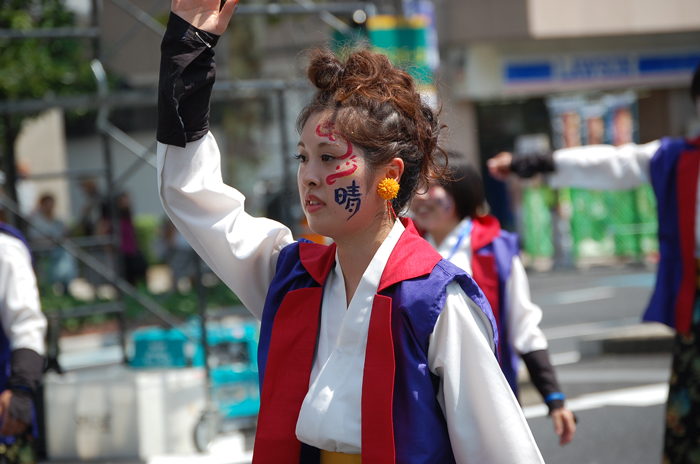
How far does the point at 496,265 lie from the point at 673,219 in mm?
862

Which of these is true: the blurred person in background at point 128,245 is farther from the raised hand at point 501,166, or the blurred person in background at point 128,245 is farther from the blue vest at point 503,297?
the blue vest at point 503,297

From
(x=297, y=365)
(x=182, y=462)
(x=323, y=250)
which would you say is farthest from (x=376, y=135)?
(x=182, y=462)

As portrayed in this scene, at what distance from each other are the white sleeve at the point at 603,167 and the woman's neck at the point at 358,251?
5.94 feet

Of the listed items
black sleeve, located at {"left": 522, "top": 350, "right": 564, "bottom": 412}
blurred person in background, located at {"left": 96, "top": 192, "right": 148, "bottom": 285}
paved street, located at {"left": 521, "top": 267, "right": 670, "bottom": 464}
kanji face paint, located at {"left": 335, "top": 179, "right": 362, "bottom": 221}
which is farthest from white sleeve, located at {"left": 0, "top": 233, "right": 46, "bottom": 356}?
blurred person in background, located at {"left": 96, "top": 192, "right": 148, "bottom": 285}

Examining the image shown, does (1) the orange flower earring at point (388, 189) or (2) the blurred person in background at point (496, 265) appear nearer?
(1) the orange flower earring at point (388, 189)

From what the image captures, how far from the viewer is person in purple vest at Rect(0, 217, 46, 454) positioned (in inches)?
111

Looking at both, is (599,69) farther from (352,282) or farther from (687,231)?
(352,282)

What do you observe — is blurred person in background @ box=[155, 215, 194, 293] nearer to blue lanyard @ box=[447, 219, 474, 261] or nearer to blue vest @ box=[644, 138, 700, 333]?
blue lanyard @ box=[447, 219, 474, 261]

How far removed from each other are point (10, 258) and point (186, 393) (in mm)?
2203

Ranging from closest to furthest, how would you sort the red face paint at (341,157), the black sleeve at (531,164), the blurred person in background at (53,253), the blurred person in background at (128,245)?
the red face paint at (341,157) → the black sleeve at (531,164) → the blurred person in background at (53,253) → the blurred person in background at (128,245)

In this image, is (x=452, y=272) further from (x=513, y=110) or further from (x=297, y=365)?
(x=513, y=110)

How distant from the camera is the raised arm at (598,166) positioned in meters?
3.37

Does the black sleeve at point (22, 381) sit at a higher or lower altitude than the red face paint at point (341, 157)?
lower

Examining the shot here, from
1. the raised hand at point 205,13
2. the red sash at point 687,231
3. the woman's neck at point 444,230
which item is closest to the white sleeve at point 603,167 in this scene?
the red sash at point 687,231
